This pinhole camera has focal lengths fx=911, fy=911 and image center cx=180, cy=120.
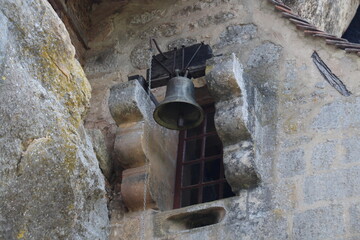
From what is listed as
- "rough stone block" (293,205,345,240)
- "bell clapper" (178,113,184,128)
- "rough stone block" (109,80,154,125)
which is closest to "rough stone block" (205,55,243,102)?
"bell clapper" (178,113,184,128)

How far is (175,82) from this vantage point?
577cm

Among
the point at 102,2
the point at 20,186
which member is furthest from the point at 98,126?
the point at 20,186

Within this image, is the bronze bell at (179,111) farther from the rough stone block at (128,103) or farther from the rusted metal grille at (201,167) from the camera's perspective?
the rusted metal grille at (201,167)

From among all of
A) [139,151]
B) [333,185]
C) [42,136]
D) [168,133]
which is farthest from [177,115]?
[42,136]

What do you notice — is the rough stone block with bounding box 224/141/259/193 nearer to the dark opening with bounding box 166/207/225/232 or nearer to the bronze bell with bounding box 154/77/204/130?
the dark opening with bounding box 166/207/225/232

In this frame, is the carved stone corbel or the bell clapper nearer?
the carved stone corbel

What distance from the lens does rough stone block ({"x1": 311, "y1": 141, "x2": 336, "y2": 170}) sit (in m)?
5.42

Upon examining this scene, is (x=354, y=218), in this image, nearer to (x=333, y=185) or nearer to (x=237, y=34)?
(x=333, y=185)

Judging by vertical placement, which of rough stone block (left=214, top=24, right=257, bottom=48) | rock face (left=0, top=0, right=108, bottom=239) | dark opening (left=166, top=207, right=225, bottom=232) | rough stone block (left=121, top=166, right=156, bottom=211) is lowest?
rock face (left=0, top=0, right=108, bottom=239)

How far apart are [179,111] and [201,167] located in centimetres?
53

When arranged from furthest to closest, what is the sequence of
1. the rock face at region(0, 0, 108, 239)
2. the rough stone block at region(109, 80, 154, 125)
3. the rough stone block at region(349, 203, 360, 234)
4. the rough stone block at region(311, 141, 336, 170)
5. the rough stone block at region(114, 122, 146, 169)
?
1. the rough stone block at region(109, 80, 154, 125)
2. the rough stone block at region(114, 122, 146, 169)
3. the rough stone block at region(311, 141, 336, 170)
4. the rough stone block at region(349, 203, 360, 234)
5. the rock face at region(0, 0, 108, 239)

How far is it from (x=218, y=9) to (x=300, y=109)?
1252 millimetres

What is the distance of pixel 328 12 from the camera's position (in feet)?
24.8

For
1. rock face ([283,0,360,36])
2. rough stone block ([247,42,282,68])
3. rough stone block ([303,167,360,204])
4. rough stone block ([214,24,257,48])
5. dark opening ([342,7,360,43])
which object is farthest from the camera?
dark opening ([342,7,360,43])
